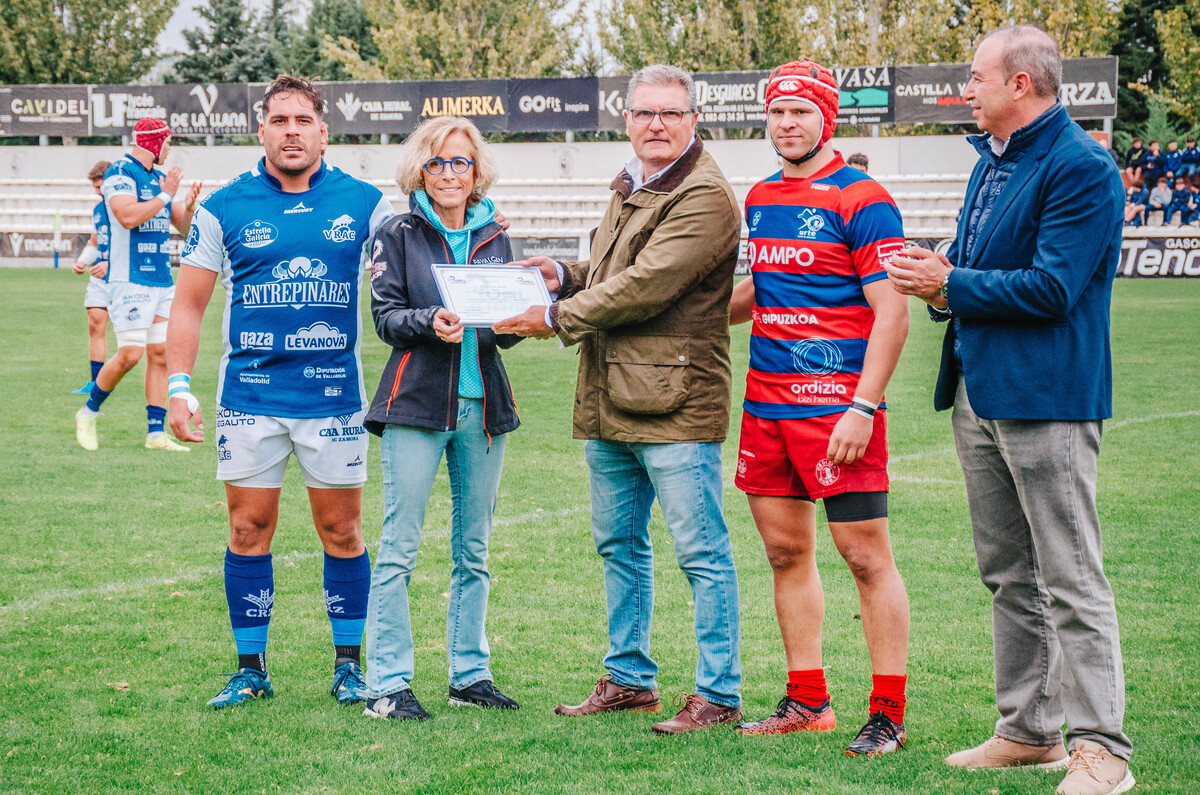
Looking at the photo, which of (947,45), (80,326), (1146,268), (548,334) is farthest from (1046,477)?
(947,45)

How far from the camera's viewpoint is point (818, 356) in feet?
13.3

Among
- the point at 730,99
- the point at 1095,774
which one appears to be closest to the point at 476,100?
the point at 730,99

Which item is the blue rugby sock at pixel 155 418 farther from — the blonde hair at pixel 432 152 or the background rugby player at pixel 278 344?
the blonde hair at pixel 432 152

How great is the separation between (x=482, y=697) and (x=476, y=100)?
1251 inches

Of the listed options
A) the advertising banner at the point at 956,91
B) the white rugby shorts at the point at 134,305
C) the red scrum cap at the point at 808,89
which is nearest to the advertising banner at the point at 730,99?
the advertising banner at the point at 956,91

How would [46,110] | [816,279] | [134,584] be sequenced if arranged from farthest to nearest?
1. [46,110]
2. [134,584]
3. [816,279]

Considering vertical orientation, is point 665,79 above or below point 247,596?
above

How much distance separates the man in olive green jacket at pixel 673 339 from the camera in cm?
415

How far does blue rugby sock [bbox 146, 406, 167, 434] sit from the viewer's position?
9.88 m

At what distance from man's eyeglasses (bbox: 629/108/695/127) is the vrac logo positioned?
1.40m

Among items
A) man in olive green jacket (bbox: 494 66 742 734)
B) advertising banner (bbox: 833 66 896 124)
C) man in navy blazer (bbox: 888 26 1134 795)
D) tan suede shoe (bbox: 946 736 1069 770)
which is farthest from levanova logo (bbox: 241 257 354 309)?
advertising banner (bbox: 833 66 896 124)

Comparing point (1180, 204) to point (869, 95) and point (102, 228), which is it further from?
point (102, 228)

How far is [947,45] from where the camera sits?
1518 inches

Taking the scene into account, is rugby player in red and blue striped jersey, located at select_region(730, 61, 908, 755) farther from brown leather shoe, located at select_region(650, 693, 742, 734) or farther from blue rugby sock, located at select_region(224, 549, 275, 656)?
blue rugby sock, located at select_region(224, 549, 275, 656)
